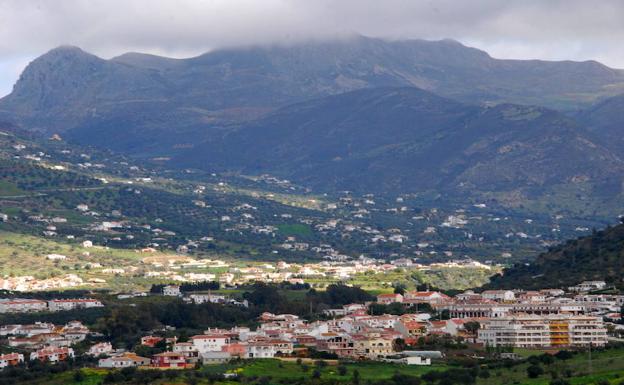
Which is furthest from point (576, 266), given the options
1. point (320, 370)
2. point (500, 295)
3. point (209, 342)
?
point (320, 370)

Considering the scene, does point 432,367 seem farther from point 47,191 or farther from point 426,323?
point 47,191

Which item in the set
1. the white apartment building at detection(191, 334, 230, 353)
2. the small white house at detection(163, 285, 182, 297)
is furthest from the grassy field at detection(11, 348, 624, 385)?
the small white house at detection(163, 285, 182, 297)

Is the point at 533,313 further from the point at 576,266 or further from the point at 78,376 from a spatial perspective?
the point at 78,376

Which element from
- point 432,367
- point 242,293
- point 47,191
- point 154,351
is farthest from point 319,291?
point 47,191

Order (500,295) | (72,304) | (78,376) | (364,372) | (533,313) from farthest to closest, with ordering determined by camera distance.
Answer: (72,304) < (500,295) < (533,313) < (78,376) < (364,372)

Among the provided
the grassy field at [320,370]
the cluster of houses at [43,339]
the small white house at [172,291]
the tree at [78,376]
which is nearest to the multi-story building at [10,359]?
the cluster of houses at [43,339]

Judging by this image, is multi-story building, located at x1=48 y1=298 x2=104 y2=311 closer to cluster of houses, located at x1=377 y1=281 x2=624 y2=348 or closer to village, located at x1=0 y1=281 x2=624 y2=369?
village, located at x1=0 y1=281 x2=624 y2=369

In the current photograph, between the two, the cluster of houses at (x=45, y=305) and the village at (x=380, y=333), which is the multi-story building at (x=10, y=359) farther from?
the cluster of houses at (x=45, y=305)
